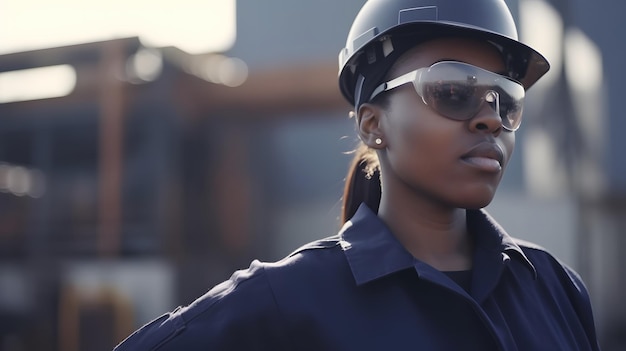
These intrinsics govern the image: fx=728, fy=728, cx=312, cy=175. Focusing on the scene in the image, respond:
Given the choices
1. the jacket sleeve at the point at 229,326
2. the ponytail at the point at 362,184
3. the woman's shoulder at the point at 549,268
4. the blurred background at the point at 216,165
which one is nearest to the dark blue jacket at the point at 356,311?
the jacket sleeve at the point at 229,326

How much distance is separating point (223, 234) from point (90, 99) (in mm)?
2249

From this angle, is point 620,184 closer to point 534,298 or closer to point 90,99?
point 90,99

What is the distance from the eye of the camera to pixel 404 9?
51.3 inches

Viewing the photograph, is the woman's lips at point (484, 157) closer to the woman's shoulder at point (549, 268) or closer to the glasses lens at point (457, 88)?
the glasses lens at point (457, 88)

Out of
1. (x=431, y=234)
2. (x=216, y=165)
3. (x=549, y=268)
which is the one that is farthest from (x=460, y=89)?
(x=216, y=165)

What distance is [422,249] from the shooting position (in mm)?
1330

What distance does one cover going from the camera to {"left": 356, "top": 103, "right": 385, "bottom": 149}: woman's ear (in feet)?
4.42

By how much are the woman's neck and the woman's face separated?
0.12 ft

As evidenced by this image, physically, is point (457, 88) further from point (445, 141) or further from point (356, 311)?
point (356, 311)

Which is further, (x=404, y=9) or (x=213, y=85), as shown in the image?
(x=213, y=85)

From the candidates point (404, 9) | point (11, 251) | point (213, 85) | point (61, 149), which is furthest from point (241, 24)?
point (404, 9)

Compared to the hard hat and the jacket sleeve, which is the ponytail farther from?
the jacket sleeve

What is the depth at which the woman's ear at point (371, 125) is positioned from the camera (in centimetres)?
135

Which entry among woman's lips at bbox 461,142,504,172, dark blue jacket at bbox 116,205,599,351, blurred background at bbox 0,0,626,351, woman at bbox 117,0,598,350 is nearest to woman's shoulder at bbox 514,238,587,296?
woman at bbox 117,0,598,350
